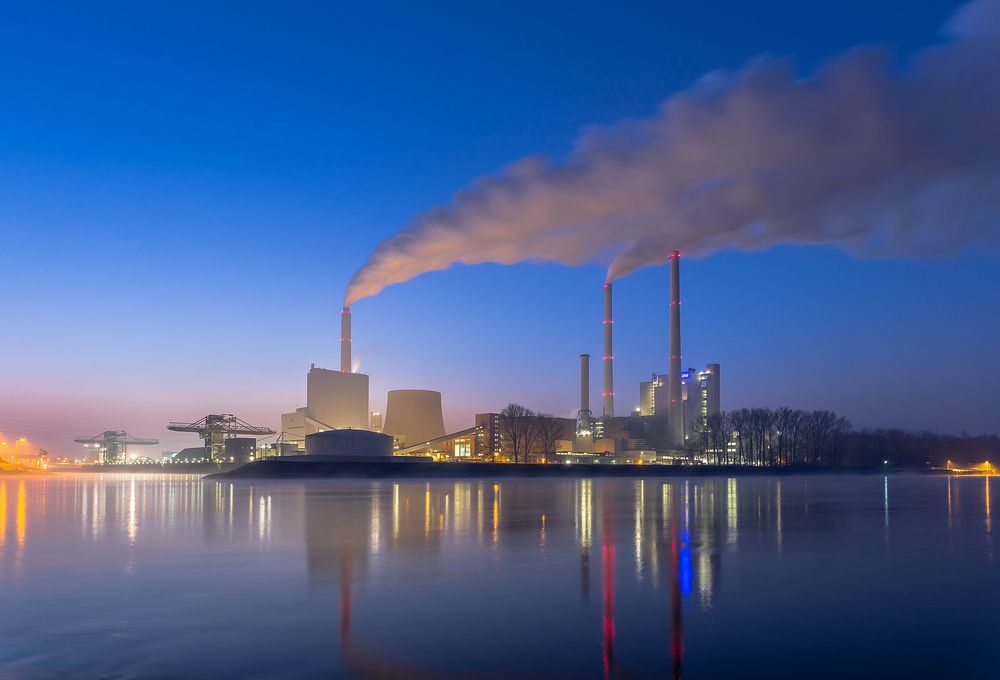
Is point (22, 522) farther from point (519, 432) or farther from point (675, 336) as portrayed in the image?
point (519, 432)

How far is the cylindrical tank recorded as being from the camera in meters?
110

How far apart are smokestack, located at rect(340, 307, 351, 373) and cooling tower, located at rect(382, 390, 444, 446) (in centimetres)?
1025

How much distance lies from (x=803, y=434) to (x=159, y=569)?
448 feet

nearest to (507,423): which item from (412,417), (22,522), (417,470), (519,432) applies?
(519,432)

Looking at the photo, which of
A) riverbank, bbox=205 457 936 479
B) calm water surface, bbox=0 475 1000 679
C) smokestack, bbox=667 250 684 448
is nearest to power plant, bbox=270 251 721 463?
smokestack, bbox=667 250 684 448

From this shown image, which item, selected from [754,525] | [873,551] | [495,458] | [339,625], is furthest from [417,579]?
[495,458]

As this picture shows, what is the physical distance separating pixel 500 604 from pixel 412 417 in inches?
5054

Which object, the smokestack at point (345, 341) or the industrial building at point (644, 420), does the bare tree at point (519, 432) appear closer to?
the industrial building at point (644, 420)

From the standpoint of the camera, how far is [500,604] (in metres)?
9.19

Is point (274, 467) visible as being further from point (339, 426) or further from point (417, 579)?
point (417, 579)

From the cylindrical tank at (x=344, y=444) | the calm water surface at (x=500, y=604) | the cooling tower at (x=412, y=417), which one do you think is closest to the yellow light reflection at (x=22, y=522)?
the calm water surface at (x=500, y=604)

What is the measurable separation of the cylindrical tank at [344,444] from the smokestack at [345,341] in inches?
896

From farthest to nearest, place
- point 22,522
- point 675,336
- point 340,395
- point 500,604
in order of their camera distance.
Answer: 1. point 340,395
2. point 675,336
3. point 22,522
4. point 500,604

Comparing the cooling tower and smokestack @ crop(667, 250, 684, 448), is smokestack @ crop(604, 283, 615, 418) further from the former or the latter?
the cooling tower
